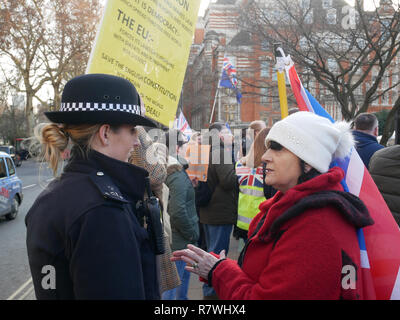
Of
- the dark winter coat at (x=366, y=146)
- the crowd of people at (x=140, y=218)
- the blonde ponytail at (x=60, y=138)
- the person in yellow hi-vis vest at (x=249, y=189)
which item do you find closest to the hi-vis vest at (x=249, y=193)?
the person in yellow hi-vis vest at (x=249, y=189)

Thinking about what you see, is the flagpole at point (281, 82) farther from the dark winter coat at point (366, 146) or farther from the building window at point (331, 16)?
the building window at point (331, 16)

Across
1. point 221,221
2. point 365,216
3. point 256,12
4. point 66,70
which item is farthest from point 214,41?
point 365,216

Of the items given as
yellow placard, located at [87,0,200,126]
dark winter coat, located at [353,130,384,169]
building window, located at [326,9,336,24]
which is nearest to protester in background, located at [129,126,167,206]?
yellow placard, located at [87,0,200,126]

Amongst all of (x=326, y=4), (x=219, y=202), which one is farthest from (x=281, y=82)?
(x=326, y=4)

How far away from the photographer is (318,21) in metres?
12.5

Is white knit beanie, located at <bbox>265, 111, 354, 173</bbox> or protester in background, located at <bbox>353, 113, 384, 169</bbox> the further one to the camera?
protester in background, located at <bbox>353, 113, 384, 169</bbox>

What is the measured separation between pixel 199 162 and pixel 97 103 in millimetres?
3836

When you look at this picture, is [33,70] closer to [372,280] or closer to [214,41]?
[214,41]

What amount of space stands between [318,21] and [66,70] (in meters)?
28.5

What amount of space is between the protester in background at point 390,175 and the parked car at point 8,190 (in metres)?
9.62

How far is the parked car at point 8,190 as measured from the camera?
10.5 metres

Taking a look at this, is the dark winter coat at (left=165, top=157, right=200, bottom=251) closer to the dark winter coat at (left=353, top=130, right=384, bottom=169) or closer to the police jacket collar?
the dark winter coat at (left=353, top=130, right=384, bottom=169)

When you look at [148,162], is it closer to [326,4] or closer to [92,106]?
[92,106]

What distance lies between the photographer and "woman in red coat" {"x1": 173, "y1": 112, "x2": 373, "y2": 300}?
1704 mm
